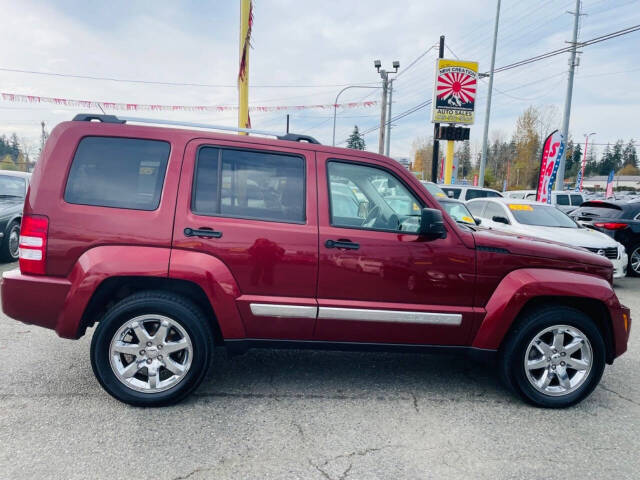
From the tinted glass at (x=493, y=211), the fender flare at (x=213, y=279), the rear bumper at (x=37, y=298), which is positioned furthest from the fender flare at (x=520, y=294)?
the tinted glass at (x=493, y=211)

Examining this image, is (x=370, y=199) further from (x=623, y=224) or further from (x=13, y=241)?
(x=623, y=224)

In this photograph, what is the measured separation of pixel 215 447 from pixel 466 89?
20.6 metres

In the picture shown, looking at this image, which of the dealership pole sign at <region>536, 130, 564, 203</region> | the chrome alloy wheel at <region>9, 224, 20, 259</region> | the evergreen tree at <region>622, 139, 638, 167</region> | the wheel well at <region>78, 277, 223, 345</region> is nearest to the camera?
the wheel well at <region>78, 277, 223, 345</region>

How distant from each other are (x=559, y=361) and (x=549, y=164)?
13541 millimetres

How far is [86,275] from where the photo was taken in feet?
9.77

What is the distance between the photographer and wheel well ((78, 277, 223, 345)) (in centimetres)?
310

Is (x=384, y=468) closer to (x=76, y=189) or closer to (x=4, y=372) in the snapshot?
(x=76, y=189)

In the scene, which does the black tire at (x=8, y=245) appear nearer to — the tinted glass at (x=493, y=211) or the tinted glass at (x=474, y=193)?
the tinted glass at (x=493, y=211)

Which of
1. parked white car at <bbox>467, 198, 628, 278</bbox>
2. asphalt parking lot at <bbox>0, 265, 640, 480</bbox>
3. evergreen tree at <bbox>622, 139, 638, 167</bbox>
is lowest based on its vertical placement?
asphalt parking lot at <bbox>0, 265, 640, 480</bbox>

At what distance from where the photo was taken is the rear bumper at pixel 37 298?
3.02 m

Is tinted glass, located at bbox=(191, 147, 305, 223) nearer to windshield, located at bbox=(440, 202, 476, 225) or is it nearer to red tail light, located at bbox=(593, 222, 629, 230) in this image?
windshield, located at bbox=(440, 202, 476, 225)

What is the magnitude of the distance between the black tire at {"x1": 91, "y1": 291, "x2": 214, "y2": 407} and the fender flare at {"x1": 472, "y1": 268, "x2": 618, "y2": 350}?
1.98 meters

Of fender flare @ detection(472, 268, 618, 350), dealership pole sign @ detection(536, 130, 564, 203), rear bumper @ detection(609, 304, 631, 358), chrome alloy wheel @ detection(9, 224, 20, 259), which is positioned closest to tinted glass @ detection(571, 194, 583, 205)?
dealership pole sign @ detection(536, 130, 564, 203)

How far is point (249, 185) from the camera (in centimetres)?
322
